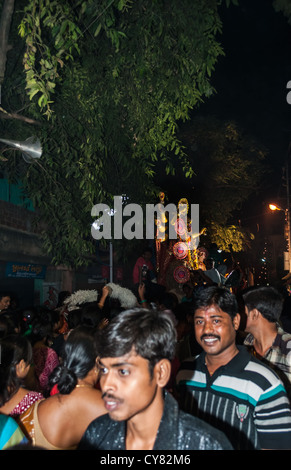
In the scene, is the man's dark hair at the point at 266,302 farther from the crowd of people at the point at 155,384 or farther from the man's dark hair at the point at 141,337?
the man's dark hair at the point at 141,337

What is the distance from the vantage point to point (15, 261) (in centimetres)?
1277

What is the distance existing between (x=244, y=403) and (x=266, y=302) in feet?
4.75

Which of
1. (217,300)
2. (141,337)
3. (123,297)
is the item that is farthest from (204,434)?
(123,297)

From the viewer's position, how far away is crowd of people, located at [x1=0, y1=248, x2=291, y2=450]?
198cm

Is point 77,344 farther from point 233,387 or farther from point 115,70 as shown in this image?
point 115,70

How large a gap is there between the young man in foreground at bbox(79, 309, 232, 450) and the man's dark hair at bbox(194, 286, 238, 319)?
117 centimetres

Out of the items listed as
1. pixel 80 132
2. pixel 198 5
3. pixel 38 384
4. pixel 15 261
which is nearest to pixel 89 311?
pixel 38 384

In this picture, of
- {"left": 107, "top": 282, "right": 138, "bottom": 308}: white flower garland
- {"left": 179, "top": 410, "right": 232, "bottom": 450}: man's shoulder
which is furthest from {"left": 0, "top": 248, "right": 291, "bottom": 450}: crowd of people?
{"left": 107, "top": 282, "right": 138, "bottom": 308}: white flower garland

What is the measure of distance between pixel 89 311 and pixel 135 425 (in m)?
3.57

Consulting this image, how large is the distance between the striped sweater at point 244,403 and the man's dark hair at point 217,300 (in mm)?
317

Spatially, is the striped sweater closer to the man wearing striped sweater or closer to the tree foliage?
the man wearing striped sweater

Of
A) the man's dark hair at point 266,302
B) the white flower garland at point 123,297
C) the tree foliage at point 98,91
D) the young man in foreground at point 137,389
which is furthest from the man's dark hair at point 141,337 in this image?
the white flower garland at point 123,297

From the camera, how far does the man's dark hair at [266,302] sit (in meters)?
4.02
